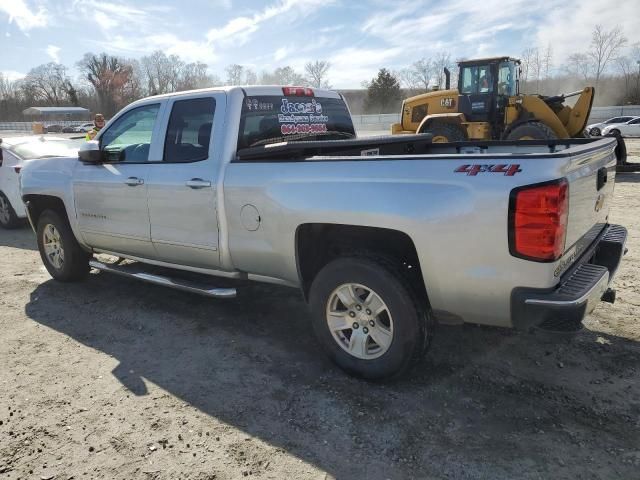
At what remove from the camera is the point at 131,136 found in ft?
16.0

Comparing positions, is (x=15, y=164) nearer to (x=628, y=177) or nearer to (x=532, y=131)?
(x=532, y=131)

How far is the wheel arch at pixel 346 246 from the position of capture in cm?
329

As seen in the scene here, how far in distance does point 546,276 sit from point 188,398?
233cm

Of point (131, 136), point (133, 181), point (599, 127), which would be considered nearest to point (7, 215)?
point (131, 136)

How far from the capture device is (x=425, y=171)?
2916mm

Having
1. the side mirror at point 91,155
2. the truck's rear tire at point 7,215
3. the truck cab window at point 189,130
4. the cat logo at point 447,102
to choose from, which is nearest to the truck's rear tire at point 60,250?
the side mirror at point 91,155

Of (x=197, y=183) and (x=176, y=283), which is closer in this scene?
(x=197, y=183)

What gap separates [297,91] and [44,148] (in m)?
6.48

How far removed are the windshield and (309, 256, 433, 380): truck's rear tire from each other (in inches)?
268

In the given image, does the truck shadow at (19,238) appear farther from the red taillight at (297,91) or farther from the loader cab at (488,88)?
the loader cab at (488,88)

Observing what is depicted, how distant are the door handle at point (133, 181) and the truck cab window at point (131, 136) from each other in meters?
0.19

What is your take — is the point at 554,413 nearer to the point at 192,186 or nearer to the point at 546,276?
the point at 546,276

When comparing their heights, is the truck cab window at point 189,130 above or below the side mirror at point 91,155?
above

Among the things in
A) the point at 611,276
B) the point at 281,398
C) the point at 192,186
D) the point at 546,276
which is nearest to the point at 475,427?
the point at 546,276
